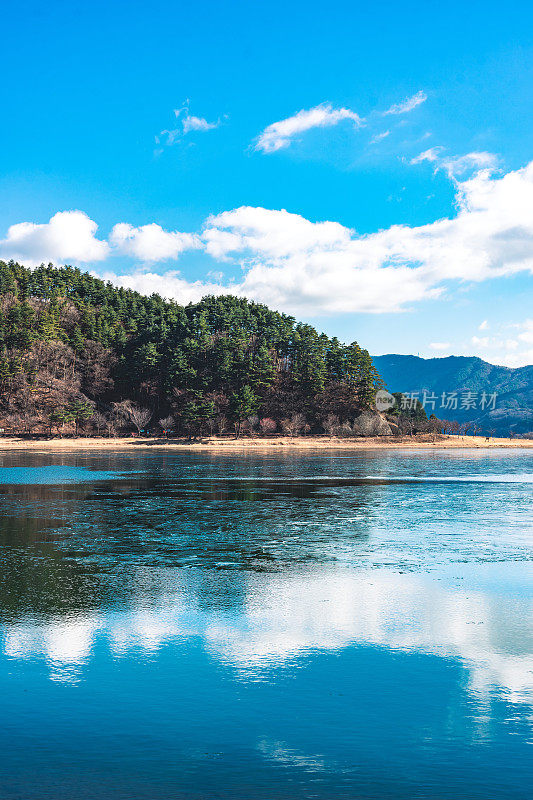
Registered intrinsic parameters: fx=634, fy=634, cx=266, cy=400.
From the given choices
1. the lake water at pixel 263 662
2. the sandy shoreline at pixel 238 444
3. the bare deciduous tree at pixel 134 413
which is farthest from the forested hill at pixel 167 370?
the lake water at pixel 263 662

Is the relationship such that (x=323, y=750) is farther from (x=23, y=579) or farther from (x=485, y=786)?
(x=23, y=579)

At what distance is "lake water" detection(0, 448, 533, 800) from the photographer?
6820 mm

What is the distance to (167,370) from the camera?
102m

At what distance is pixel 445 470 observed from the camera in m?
50.9

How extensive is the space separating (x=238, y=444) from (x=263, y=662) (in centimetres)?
8151

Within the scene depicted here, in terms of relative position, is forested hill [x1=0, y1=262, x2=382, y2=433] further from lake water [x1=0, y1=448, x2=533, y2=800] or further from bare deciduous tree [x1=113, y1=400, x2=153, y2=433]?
lake water [x1=0, y1=448, x2=533, y2=800]

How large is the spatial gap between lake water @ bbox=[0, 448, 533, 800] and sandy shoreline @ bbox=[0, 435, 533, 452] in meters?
64.0

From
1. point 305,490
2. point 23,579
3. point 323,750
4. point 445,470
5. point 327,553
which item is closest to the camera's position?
point 323,750

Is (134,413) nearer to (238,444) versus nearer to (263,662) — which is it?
(238,444)

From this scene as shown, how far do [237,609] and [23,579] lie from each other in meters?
5.39

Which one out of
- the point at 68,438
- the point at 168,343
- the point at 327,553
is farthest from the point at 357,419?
the point at 327,553

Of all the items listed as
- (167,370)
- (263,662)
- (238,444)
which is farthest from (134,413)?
(263,662)

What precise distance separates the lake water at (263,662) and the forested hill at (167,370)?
2954 inches

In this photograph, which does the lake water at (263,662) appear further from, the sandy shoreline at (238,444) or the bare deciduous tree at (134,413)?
the bare deciduous tree at (134,413)
